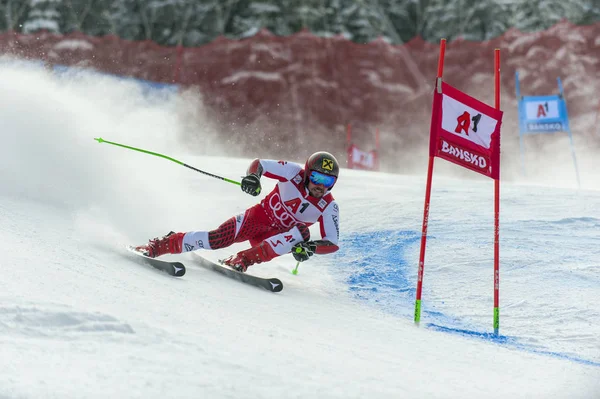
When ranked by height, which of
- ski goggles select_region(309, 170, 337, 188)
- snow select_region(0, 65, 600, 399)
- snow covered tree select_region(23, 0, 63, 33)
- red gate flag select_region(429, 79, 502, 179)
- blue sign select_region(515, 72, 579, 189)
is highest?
snow covered tree select_region(23, 0, 63, 33)

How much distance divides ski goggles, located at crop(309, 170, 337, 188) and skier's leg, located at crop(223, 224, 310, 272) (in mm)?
355

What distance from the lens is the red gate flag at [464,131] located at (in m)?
4.80

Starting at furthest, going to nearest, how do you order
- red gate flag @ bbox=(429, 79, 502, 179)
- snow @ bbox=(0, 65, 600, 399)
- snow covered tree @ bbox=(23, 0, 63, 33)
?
snow covered tree @ bbox=(23, 0, 63, 33) < red gate flag @ bbox=(429, 79, 502, 179) < snow @ bbox=(0, 65, 600, 399)

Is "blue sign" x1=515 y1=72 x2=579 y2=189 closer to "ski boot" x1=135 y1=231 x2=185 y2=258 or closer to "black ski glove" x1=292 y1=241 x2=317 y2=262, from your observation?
"black ski glove" x1=292 y1=241 x2=317 y2=262

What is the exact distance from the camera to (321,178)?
5465 mm

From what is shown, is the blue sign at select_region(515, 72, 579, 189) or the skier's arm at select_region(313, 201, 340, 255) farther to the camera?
the blue sign at select_region(515, 72, 579, 189)

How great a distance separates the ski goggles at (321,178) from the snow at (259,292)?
2.73ft

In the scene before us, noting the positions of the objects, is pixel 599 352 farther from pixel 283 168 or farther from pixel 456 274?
pixel 283 168

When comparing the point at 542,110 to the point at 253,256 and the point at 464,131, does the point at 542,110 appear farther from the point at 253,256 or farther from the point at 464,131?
the point at 253,256

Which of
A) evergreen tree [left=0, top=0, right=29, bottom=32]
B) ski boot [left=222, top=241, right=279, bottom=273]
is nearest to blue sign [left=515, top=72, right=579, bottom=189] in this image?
ski boot [left=222, top=241, right=279, bottom=273]

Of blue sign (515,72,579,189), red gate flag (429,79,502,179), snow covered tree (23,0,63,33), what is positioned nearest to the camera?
red gate flag (429,79,502,179)

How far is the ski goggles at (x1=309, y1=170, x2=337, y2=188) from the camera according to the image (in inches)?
215

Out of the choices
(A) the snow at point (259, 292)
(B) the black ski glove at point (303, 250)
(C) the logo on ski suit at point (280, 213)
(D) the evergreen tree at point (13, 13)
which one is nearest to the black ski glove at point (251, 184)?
(C) the logo on ski suit at point (280, 213)

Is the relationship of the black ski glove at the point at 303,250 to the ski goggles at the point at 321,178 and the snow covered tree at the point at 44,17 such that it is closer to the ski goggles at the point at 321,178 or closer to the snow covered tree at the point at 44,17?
the ski goggles at the point at 321,178
